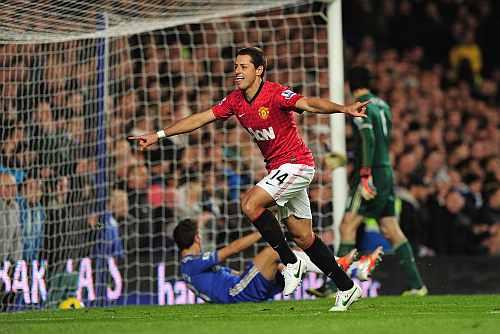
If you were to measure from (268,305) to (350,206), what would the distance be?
5.30ft

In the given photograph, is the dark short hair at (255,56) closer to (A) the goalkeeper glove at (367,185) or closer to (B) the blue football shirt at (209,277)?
(B) the blue football shirt at (209,277)

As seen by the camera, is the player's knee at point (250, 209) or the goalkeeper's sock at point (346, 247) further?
the goalkeeper's sock at point (346, 247)

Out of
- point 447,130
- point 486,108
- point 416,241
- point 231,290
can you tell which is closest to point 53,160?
point 231,290

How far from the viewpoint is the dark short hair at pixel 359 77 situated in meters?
11.4

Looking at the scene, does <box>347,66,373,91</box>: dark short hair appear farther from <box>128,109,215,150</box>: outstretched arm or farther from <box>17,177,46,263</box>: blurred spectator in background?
<box>17,177,46,263</box>: blurred spectator in background

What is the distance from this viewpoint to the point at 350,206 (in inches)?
453

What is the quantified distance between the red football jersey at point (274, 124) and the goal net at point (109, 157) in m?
2.87

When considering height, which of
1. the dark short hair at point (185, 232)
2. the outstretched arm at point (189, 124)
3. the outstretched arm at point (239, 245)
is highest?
the outstretched arm at point (189, 124)

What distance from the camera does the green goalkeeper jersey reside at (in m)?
11.3

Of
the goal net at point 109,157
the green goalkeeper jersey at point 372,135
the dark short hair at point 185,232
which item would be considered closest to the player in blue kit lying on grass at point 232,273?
the dark short hair at point 185,232

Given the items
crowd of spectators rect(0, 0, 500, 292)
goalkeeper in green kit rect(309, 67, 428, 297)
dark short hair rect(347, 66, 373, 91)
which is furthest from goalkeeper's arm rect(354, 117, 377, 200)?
crowd of spectators rect(0, 0, 500, 292)

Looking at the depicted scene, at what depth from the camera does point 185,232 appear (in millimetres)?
10781

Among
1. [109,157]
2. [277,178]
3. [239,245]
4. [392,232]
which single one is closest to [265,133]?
[277,178]

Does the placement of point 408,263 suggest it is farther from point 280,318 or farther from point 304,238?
point 280,318
